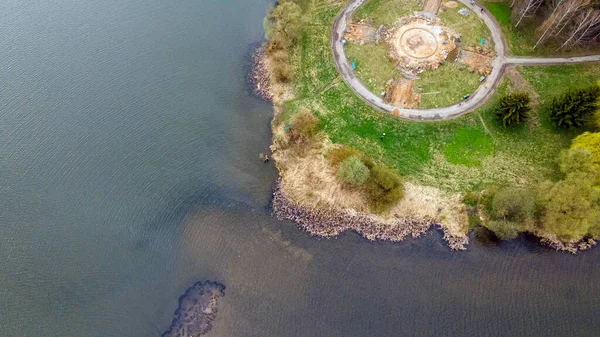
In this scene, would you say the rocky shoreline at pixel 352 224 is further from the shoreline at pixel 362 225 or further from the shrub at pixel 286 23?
the shrub at pixel 286 23

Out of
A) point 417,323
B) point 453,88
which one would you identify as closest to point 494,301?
point 417,323

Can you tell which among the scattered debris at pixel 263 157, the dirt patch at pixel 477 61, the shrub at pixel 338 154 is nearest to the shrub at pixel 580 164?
the dirt patch at pixel 477 61

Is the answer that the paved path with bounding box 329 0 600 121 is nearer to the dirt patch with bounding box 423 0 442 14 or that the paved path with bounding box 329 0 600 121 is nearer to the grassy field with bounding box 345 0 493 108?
the grassy field with bounding box 345 0 493 108

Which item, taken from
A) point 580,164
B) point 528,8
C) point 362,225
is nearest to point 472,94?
point 528,8

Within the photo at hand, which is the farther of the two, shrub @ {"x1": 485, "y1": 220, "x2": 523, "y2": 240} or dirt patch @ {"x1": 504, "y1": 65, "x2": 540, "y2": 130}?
dirt patch @ {"x1": 504, "y1": 65, "x2": 540, "y2": 130}

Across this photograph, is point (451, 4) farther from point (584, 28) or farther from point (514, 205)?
point (514, 205)

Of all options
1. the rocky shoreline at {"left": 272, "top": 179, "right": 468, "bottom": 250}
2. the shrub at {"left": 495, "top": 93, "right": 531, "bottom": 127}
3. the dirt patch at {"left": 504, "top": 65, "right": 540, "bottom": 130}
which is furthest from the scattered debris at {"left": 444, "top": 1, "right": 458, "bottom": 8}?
the rocky shoreline at {"left": 272, "top": 179, "right": 468, "bottom": 250}

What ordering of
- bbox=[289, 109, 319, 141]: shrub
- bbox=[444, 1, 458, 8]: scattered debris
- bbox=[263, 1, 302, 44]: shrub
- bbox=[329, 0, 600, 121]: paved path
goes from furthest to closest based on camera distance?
bbox=[444, 1, 458, 8]: scattered debris, bbox=[263, 1, 302, 44]: shrub, bbox=[329, 0, 600, 121]: paved path, bbox=[289, 109, 319, 141]: shrub
